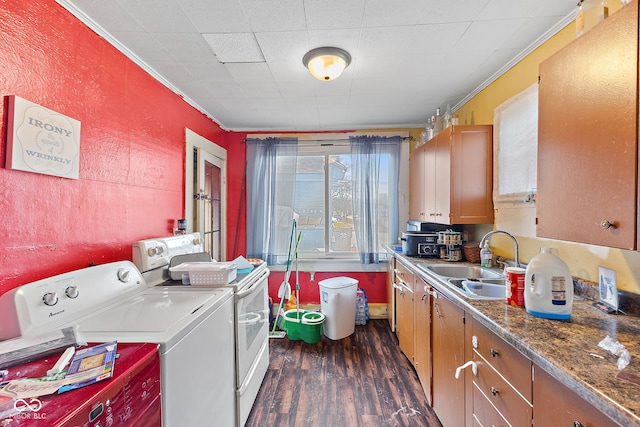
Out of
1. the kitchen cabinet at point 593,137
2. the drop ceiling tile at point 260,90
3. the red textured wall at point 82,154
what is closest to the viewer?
the kitchen cabinet at point 593,137

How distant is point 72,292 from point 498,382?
1.73 m

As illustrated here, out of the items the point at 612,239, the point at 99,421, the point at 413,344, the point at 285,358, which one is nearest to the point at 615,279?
the point at 612,239

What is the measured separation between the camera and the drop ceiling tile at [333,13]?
1330mm

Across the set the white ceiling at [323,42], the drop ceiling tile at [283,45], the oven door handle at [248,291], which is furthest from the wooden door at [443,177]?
the oven door handle at [248,291]

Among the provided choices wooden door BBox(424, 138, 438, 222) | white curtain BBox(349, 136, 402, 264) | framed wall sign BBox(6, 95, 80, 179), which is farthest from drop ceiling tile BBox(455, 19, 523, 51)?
framed wall sign BBox(6, 95, 80, 179)

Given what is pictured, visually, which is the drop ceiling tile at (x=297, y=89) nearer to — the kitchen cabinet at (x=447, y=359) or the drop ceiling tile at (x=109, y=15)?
the drop ceiling tile at (x=109, y=15)

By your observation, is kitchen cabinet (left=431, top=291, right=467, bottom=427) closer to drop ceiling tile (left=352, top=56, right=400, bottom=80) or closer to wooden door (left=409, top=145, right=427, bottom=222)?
wooden door (left=409, top=145, right=427, bottom=222)

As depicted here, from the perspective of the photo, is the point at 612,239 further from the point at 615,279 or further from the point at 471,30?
the point at 471,30

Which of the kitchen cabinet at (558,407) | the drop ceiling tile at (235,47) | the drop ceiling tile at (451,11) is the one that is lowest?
the kitchen cabinet at (558,407)

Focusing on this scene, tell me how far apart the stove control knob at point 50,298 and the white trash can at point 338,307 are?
2.11 m

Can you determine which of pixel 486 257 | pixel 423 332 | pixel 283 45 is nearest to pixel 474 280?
pixel 486 257

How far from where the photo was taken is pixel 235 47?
1.70m

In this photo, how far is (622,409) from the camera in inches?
23.4

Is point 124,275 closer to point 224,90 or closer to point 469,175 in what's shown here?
point 224,90
